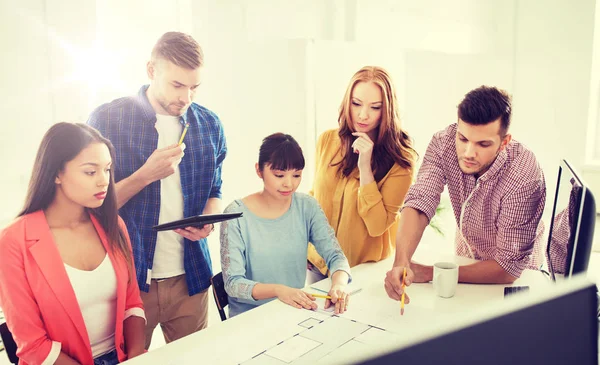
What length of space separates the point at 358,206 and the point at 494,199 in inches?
19.2

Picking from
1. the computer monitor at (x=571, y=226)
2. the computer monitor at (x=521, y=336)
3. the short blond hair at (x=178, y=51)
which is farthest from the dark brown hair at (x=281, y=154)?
the computer monitor at (x=521, y=336)

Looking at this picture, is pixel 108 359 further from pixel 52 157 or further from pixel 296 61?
pixel 296 61

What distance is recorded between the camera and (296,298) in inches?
59.4

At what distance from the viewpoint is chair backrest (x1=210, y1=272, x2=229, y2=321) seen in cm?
170

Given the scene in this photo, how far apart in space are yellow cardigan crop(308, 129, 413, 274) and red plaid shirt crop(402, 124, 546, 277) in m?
0.11

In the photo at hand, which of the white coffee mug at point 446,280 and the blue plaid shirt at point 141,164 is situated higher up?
the blue plaid shirt at point 141,164

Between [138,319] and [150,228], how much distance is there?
0.36 meters

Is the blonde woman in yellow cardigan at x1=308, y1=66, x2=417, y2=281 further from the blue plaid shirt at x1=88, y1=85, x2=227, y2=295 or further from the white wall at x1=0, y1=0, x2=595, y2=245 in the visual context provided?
the white wall at x1=0, y1=0, x2=595, y2=245

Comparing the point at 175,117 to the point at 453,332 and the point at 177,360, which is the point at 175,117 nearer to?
the point at 177,360

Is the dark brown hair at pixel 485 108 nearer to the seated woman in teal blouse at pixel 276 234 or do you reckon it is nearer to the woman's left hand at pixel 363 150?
the woman's left hand at pixel 363 150

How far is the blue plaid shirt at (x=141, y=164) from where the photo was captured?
1757 mm

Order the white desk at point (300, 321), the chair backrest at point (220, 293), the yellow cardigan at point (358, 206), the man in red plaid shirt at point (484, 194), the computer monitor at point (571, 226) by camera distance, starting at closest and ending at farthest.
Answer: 1. the computer monitor at point (571, 226)
2. the white desk at point (300, 321)
3. the man in red plaid shirt at point (484, 194)
4. the chair backrest at point (220, 293)
5. the yellow cardigan at point (358, 206)

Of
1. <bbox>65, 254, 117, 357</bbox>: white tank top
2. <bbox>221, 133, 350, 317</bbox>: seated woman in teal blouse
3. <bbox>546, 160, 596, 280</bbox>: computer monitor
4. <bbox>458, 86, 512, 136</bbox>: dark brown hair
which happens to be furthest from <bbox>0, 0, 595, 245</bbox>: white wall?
<bbox>546, 160, 596, 280</bbox>: computer monitor

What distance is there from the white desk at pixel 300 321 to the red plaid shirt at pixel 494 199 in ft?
0.47
